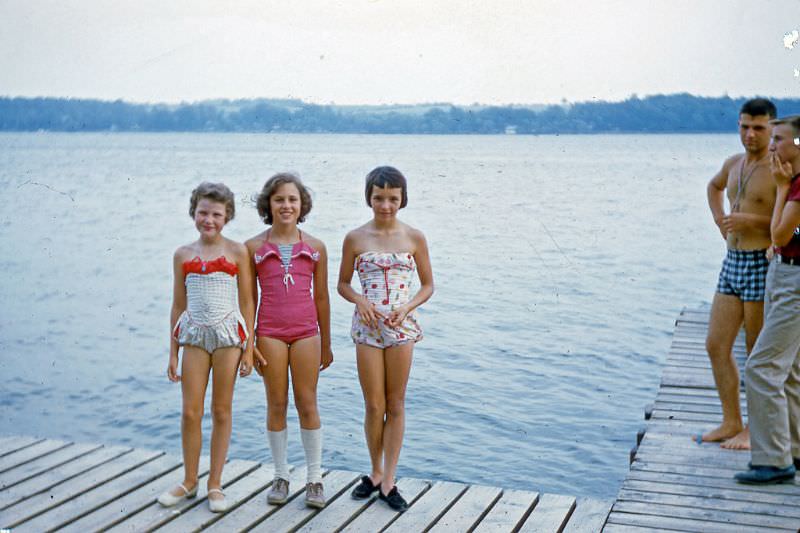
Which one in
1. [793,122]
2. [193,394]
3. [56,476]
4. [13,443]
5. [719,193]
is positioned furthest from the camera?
[13,443]

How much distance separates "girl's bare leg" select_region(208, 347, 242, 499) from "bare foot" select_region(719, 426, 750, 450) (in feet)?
8.81

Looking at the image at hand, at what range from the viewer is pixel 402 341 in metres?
4.35

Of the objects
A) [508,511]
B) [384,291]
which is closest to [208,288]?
[384,291]

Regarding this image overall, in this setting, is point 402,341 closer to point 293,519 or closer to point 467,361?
point 293,519

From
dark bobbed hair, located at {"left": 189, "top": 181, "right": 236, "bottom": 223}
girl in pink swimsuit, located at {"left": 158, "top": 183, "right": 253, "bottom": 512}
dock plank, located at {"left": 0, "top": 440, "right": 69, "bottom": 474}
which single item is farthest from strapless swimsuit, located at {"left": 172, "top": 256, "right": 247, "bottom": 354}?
dock plank, located at {"left": 0, "top": 440, "right": 69, "bottom": 474}

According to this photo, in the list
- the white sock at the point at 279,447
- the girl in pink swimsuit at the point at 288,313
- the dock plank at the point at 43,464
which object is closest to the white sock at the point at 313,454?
the girl in pink swimsuit at the point at 288,313

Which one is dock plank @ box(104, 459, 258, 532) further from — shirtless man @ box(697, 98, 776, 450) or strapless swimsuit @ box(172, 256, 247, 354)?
shirtless man @ box(697, 98, 776, 450)

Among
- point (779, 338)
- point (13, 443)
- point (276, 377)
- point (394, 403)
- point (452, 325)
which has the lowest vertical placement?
point (452, 325)

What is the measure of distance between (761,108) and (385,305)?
86.7 inches

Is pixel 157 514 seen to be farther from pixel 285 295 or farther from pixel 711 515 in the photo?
pixel 711 515

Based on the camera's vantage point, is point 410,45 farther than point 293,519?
Yes

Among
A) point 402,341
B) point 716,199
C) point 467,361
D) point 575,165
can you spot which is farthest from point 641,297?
point 575,165

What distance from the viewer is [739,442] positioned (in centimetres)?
499

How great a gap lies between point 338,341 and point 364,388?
936 cm
